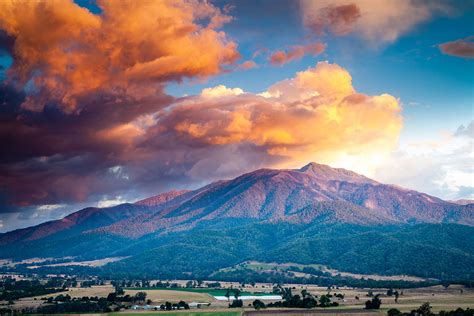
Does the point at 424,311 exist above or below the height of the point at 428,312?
above

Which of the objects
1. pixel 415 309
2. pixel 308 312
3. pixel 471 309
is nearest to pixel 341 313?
pixel 308 312

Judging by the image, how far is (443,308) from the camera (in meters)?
196

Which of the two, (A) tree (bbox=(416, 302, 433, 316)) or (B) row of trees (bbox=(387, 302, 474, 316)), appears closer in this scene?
(B) row of trees (bbox=(387, 302, 474, 316))

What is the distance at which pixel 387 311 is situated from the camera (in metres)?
196

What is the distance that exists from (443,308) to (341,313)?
3703 centimetres

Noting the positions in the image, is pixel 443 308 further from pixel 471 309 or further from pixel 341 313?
pixel 341 313

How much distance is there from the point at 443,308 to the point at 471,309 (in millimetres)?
13894

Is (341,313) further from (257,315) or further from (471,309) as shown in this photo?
(471,309)

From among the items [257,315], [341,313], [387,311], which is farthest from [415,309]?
[257,315]

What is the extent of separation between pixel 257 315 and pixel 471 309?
235 ft

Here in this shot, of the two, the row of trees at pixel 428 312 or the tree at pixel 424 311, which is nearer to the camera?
the row of trees at pixel 428 312

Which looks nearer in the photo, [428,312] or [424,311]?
[428,312]

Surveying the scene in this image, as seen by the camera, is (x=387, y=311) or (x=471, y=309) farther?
(x=387, y=311)

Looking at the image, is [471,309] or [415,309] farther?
[415,309]
